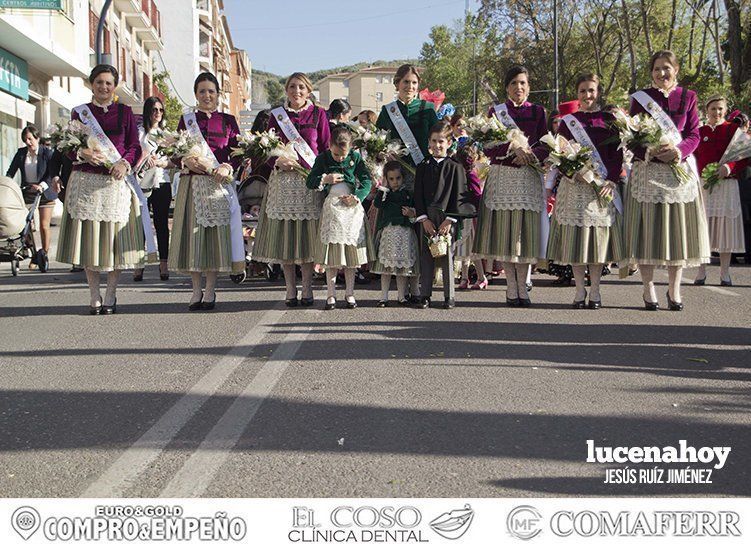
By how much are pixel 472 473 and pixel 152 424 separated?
1.82 m

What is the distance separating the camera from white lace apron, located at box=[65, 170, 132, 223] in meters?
9.48

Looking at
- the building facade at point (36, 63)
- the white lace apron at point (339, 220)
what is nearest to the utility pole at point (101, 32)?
the building facade at point (36, 63)

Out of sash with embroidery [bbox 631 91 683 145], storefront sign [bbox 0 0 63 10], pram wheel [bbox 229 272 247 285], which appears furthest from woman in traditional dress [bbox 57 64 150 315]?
storefront sign [bbox 0 0 63 10]

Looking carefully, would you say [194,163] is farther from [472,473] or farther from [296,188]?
[472,473]

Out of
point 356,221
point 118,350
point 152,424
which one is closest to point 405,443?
point 152,424

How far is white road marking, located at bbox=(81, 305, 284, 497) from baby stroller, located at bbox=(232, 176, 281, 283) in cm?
519

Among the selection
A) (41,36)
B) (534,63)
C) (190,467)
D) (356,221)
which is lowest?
(190,467)

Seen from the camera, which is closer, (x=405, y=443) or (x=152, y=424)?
(x=405, y=443)

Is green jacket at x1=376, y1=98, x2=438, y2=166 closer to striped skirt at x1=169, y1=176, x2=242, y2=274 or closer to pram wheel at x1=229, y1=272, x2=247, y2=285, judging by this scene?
striped skirt at x1=169, y1=176, x2=242, y2=274

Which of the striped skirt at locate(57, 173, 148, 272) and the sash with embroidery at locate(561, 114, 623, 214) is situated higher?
the sash with embroidery at locate(561, 114, 623, 214)

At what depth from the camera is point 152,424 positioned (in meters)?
5.23

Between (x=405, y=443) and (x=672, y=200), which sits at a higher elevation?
(x=672, y=200)

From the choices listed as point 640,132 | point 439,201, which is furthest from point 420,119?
point 640,132

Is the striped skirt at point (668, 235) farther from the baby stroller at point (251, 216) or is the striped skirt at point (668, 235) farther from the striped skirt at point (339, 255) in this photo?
the baby stroller at point (251, 216)
